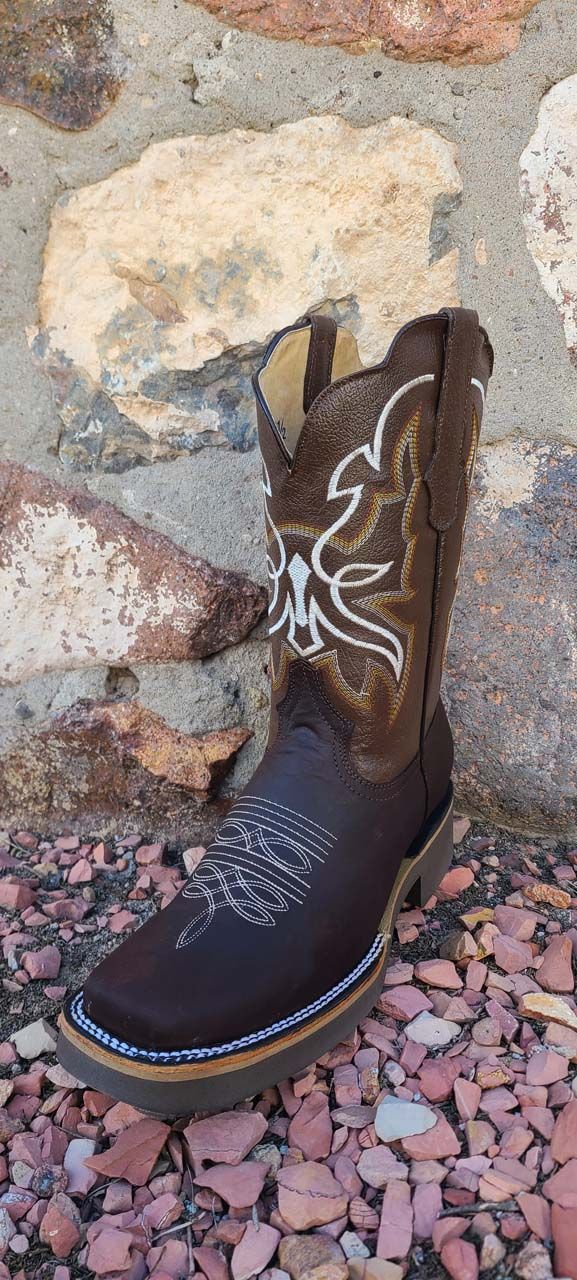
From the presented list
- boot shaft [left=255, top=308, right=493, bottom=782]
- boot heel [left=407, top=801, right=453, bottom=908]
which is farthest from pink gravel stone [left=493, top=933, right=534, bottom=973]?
boot shaft [left=255, top=308, right=493, bottom=782]

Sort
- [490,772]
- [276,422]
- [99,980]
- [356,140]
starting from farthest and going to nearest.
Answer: [490,772], [356,140], [276,422], [99,980]

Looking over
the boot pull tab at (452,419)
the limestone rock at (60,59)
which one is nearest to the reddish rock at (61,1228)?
the boot pull tab at (452,419)

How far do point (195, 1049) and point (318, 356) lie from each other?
719mm

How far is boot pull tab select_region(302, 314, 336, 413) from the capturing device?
3.33 feet

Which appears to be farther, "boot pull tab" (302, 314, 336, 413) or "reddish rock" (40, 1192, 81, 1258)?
"boot pull tab" (302, 314, 336, 413)

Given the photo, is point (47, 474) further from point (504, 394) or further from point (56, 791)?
point (504, 394)

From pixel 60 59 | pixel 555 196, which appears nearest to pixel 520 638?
pixel 555 196

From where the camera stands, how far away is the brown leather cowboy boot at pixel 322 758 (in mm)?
796

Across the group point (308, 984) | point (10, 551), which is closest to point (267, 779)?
point (308, 984)

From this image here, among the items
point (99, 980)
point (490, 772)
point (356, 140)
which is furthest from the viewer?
point (490, 772)

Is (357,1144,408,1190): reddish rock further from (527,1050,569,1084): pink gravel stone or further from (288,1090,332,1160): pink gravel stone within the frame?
(527,1050,569,1084): pink gravel stone

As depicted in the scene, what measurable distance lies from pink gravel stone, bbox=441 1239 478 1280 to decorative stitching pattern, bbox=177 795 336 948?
301 mm

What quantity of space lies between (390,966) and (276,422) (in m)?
0.60

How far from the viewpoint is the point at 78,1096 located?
859mm
